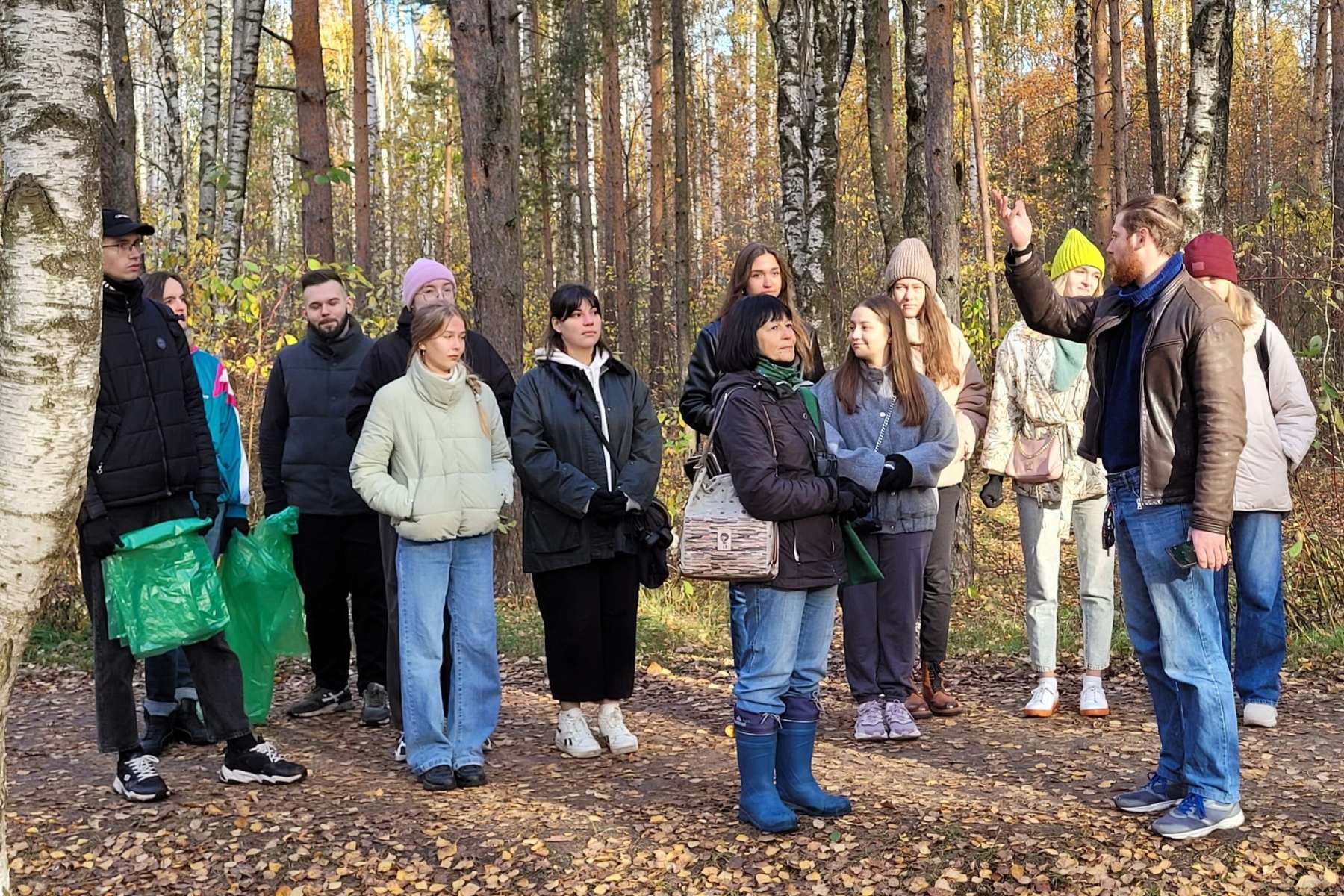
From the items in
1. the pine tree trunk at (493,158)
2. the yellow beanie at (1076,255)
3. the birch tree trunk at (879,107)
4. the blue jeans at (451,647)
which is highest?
the birch tree trunk at (879,107)

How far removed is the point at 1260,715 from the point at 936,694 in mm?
1445

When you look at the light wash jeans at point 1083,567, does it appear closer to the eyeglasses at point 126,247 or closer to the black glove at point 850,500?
the black glove at point 850,500

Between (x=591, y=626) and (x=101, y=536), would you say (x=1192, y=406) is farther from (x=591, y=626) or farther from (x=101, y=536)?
(x=101, y=536)

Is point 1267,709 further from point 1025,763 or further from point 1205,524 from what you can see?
point 1205,524

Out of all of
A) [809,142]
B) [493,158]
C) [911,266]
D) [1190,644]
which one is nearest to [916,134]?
[809,142]

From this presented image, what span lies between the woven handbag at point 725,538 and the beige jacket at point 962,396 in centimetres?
167

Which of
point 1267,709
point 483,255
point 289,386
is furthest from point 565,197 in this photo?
point 1267,709

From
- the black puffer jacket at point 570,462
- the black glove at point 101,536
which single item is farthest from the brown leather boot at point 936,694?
the black glove at point 101,536

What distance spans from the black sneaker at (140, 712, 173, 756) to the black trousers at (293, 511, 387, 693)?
0.84 meters

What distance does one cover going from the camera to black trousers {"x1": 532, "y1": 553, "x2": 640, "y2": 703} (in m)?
5.26

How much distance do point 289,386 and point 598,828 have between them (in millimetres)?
2820

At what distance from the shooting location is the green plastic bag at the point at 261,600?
571 cm

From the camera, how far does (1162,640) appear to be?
4.16 meters

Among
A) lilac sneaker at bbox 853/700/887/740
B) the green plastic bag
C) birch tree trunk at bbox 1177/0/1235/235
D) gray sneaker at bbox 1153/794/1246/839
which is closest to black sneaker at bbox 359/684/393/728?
the green plastic bag
